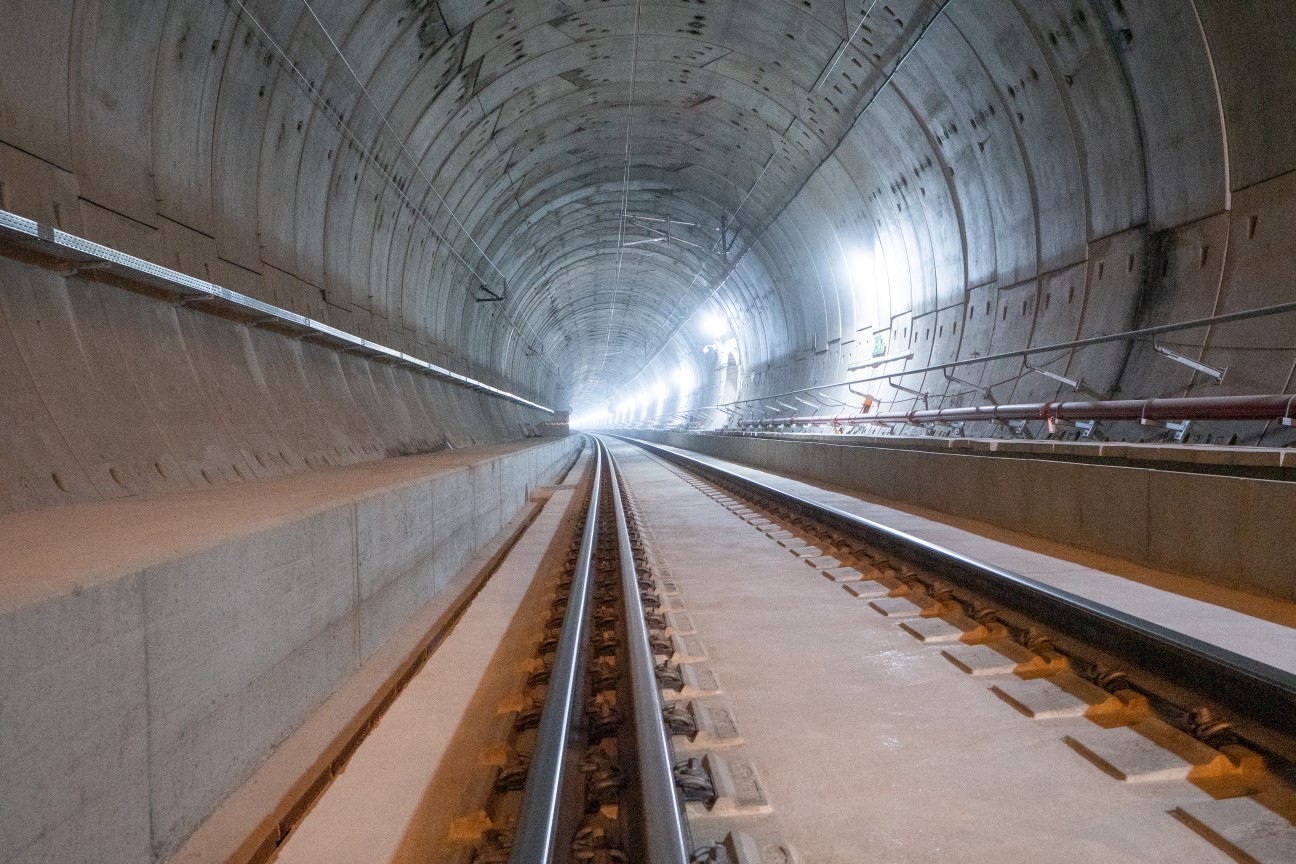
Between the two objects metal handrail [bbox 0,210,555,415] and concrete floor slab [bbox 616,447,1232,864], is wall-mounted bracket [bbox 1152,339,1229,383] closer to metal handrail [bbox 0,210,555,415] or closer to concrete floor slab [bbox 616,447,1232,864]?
concrete floor slab [bbox 616,447,1232,864]

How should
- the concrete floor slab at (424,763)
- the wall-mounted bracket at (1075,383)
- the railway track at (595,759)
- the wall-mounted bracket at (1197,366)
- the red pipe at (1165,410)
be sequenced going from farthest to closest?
1. the wall-mounted bracket at (1075,383)
2. the wall-mounted bracket at (1197,366)
3. the red pipe at (1165,410)
4. the concrete floor slab at (424,763)
5. the railway track at (595,759)

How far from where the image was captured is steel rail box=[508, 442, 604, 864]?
6.21ft

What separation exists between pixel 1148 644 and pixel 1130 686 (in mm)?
189

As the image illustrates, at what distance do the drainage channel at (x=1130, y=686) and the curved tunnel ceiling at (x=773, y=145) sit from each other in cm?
576

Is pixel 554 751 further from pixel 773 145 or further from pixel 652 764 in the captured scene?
pixel 773 145

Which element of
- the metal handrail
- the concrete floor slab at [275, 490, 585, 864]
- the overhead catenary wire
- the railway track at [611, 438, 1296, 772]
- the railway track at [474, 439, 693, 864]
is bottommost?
the concrete floor slab at [275, 490, 585, 864]

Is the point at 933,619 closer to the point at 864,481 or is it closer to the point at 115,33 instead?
the point at 115,33

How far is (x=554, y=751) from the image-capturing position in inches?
96.8

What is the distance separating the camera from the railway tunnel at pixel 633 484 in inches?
89.4

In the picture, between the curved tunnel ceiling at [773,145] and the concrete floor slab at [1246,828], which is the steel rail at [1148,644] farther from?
the curved tunnel ceiling at [773,145]

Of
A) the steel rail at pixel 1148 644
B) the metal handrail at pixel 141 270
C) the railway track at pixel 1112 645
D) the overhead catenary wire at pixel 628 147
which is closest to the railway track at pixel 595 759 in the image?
the railway track at pixel 1112 645

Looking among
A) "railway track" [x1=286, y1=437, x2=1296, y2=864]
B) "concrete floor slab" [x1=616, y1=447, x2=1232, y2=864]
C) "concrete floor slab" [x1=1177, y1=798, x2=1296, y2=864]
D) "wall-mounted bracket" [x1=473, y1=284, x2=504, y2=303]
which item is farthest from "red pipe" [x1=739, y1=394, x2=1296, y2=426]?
"wall-mounted bracket" [x1=473, y1=284, x2=504, y2=303]

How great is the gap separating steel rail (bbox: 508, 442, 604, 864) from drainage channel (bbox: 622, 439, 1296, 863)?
1800mm

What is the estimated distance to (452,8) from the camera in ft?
32.0
